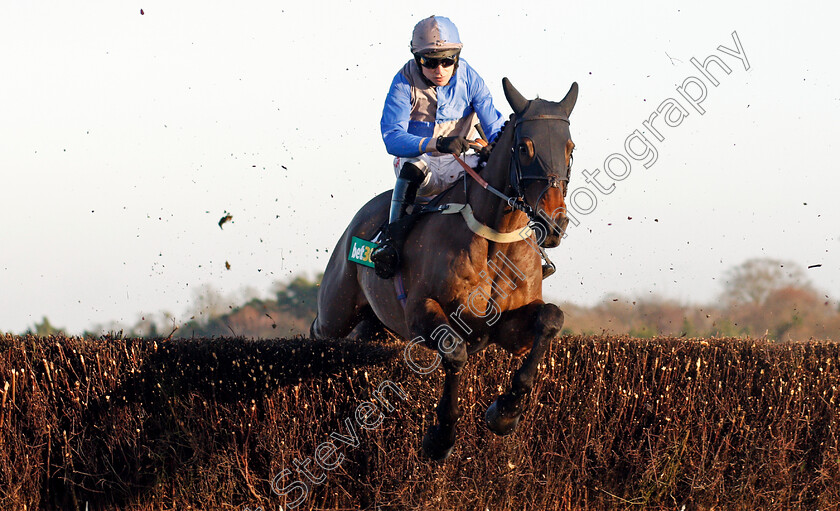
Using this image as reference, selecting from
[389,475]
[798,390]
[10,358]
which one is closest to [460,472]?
[389,475]

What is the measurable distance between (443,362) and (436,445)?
0.59 metres

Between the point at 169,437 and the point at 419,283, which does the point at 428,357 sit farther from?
the point at 169,437

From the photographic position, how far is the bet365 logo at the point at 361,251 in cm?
659

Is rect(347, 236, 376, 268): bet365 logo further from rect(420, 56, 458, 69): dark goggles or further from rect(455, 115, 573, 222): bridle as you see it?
rect(455, 115, 573, 222): bridle

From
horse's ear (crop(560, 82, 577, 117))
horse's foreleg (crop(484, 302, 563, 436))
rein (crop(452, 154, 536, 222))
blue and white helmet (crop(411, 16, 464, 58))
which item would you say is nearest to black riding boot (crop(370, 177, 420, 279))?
rein (crop(452, 154, 536, 222))

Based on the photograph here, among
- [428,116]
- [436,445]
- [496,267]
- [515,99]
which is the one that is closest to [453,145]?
[515,99]

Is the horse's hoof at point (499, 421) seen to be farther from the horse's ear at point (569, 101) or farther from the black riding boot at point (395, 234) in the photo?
the horse's ear at point (569, 101)

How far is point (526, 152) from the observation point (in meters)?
4.83

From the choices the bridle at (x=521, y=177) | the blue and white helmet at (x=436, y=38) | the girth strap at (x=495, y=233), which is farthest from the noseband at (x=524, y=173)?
the blue and white helmet at (x=436, y=38)

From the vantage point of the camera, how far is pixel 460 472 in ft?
19.3

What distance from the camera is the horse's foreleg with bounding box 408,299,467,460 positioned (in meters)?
5.09

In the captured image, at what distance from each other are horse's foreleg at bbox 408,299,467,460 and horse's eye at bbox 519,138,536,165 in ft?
3.46

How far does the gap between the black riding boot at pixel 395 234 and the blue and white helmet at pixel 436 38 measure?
89cm

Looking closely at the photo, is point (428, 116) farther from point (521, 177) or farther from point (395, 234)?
point (521, 177)
